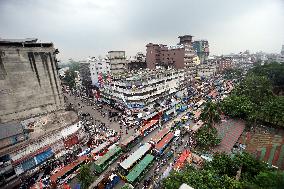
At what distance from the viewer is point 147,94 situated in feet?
211

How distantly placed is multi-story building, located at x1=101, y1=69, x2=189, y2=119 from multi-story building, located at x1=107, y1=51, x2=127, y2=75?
12112mm

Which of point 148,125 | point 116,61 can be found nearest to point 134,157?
point 148,125

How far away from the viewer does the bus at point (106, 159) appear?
119 feet

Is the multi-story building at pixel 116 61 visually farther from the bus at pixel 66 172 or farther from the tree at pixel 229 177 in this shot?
the tree at pixel 229 177

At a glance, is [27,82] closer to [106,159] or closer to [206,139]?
[106,159]

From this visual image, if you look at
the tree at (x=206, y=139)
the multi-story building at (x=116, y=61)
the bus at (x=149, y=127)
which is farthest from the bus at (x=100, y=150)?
the multi-story building at (x=116, y=61)

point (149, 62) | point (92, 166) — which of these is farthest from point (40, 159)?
point (149, 62)

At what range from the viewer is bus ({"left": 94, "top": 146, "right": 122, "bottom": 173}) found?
1427 inches

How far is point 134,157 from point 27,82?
2765 cm

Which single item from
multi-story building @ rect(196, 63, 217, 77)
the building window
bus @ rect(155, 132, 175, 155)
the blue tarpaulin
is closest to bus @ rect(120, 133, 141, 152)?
bus @ rect(155, 132, 175, 155)

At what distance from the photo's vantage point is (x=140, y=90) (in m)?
61.8

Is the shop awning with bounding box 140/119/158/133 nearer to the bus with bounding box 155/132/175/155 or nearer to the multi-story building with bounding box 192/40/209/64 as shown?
the bus with bounding box 155/132/175/155

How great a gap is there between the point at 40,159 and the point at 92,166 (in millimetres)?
9468

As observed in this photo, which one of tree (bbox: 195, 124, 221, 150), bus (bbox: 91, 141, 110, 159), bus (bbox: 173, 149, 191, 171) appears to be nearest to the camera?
bus (bbox: 173, 149, 191, 171)
